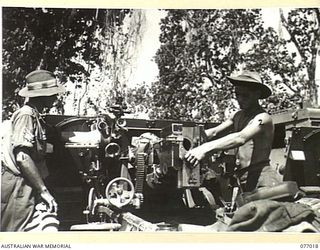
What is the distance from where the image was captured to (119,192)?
115cm

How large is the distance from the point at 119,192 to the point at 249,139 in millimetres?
246

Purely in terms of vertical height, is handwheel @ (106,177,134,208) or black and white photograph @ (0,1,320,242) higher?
black and white photograph @ (0,1,320,242)

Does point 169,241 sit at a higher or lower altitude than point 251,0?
lower

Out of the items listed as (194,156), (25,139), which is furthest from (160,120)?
(25,139)

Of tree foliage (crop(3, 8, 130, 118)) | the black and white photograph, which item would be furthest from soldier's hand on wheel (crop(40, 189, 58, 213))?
tree foliage (crop(3, 8, 130, 118))

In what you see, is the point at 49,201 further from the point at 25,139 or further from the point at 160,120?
the point at 160,120

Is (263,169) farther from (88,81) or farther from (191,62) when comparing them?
(88,81)

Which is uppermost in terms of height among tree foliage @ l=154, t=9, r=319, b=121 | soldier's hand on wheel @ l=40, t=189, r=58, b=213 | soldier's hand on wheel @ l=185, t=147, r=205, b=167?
tree foliage @ l=154, t=9, r=319, b=121

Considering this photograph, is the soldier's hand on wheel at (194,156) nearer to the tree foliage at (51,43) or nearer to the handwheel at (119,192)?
the handwheel at (119,192)

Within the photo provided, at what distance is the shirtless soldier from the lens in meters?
1.15

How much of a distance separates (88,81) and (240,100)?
0.27m

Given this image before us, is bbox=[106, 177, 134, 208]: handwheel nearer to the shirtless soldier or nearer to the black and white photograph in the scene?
the black and white photograph

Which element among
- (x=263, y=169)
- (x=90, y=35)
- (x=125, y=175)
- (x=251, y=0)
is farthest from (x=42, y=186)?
(x=251, y=0)

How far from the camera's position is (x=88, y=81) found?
1.17m
